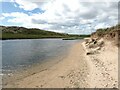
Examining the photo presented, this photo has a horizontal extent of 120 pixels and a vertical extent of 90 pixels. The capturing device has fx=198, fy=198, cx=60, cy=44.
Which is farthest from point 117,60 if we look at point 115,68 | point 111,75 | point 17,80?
point 17,80

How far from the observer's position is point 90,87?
48.8 ft

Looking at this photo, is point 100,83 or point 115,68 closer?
point 100,83

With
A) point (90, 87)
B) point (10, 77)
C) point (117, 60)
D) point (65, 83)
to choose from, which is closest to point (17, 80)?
point (10, 77)

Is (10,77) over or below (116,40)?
below

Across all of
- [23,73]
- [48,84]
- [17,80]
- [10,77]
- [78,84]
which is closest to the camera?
[78,84]

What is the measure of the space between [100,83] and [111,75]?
2.30m

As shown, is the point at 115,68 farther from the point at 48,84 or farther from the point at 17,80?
the point at 17,80

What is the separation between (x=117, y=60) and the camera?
2273 centimetres

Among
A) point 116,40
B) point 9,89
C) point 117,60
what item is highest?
point 116,40

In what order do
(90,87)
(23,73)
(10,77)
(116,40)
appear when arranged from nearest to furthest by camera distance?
(90,87) < (10,77) < (23,73) < (116,40)

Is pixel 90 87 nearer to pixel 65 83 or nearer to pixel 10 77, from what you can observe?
pixel 65 83

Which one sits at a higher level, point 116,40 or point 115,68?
point 116,40

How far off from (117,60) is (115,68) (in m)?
3.50

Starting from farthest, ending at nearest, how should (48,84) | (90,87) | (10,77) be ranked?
(10,77), (48,84), (90,87)
